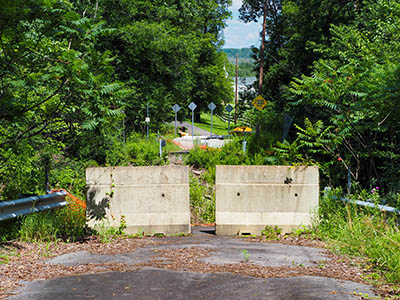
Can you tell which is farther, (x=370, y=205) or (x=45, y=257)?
(x=370, y=205)

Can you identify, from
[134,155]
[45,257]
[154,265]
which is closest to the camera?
[154,265]

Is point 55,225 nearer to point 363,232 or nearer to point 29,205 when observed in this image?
point 29,205

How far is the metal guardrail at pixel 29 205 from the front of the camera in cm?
892

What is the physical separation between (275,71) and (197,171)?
1070 inches

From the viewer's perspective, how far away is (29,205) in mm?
9797

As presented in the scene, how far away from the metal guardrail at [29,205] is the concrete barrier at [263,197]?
3.65 metres

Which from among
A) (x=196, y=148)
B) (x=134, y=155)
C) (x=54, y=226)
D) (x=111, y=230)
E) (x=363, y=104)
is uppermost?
(x=363, y=104)

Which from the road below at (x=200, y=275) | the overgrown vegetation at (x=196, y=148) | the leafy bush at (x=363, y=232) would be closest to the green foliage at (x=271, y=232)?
the overgrown vegetation at (x=196, y=148)

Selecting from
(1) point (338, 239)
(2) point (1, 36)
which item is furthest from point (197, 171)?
(2) point (1, 36)

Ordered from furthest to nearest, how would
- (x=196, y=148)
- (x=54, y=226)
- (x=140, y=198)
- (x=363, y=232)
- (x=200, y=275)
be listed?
(x=196, y=148) < (x=140, y=198) < (x=54, y=226) < (x=363, y=232) < (x=200, y=275)

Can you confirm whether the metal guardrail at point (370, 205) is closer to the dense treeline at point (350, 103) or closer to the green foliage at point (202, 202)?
the dense treeline at point (350, 103)

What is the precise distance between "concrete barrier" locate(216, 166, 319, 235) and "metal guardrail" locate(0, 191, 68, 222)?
3.65 m

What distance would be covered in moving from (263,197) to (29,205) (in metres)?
5.09

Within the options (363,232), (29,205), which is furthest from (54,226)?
(363,232)
